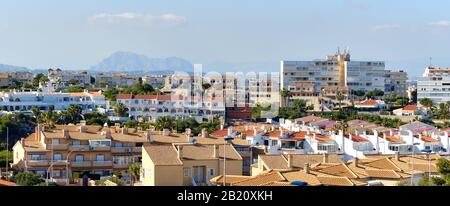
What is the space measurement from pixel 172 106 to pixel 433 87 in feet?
49.2

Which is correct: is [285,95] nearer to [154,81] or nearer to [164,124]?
[154,81]

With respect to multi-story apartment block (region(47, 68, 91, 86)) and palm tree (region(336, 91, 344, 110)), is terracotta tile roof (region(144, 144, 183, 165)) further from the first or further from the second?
multi-story apartment block (region(47, 68, 91, 86))

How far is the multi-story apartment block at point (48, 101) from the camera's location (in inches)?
1040

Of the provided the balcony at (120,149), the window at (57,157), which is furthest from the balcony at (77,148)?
the balcony at (120,149)

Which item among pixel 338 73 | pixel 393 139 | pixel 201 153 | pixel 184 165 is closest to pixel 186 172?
pixel 184 165

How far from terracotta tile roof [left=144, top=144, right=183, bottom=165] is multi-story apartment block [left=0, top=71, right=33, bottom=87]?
28.9m

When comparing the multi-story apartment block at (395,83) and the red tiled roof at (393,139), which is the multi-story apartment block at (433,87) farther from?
the red tiled roof at (393,139)

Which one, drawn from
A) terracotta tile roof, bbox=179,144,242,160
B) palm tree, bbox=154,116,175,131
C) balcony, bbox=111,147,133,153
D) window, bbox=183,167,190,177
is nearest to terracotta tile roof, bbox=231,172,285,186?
window, bbox=183,167,190,177

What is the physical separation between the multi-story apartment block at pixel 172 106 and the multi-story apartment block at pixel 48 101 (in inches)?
39.8

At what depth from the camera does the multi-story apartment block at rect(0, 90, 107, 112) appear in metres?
26.4

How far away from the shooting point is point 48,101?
90.1 feet

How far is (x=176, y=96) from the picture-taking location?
1184 inches
